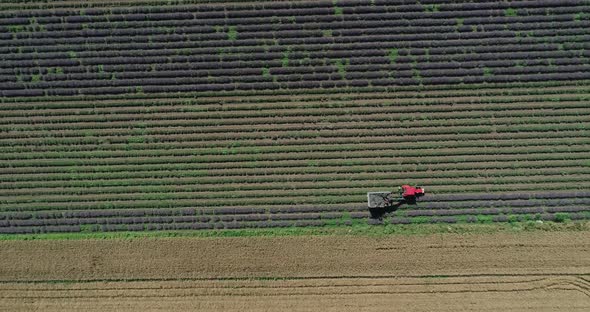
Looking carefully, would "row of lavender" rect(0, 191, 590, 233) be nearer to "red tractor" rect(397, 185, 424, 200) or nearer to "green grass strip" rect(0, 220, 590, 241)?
"green grass strip" rect(0, 220, 590, 241)

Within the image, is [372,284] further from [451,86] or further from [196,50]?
[196,50]

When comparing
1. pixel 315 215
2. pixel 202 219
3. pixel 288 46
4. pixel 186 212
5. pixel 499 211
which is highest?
pixel 288 46

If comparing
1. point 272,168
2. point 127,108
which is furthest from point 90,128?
point 272,168

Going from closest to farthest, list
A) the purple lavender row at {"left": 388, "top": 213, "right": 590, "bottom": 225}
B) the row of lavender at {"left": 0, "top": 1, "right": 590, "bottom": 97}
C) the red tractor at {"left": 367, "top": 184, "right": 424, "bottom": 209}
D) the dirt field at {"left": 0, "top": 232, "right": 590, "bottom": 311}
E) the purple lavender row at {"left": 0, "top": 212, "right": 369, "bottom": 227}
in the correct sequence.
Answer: the dirt field at {"left": 0, "top": 232, "right": 590, "bottom": 311}
the red tractor at {"left": 367, "top": 184, "right": 424, "bottom": 209}
the purple lavender row at {"left": 388, "top": 213, "right": 590, "bottom": 225}
the purple lavender row at {"left": 0, "top": 212, "right": 369, "bottom": 227}
the row of lavender at {"left": 0, "top": 1, "right": 590, "bottom": 97}

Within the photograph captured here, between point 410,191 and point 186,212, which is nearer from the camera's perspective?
point 410,191

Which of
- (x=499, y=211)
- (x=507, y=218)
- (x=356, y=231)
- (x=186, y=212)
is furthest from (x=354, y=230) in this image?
(x=186, y=212)

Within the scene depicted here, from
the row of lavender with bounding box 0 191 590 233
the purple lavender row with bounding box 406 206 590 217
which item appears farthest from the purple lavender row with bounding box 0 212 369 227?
the purple lavender row with bounding box 406 206 590 217

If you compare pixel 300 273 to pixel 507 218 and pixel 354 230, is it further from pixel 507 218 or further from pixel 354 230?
pixel 507 218
